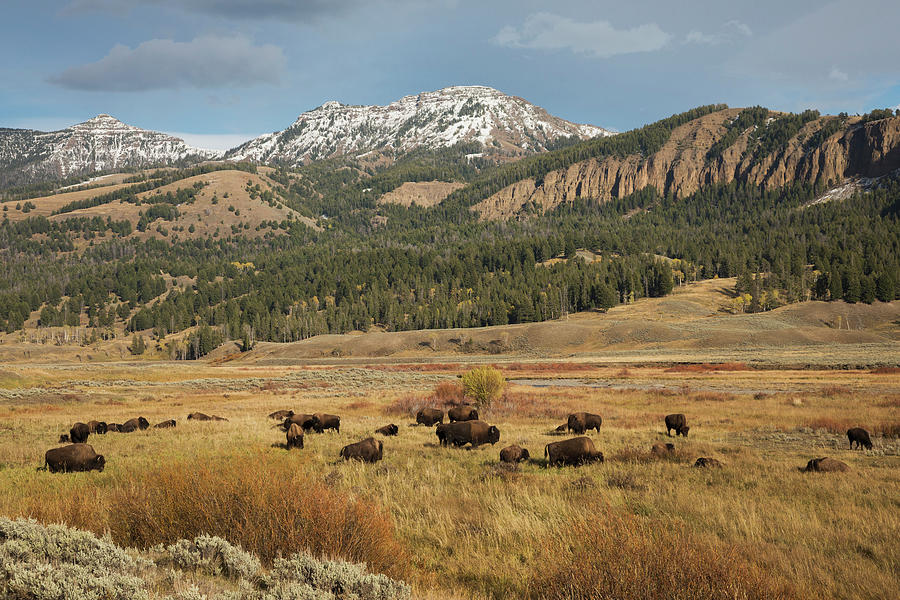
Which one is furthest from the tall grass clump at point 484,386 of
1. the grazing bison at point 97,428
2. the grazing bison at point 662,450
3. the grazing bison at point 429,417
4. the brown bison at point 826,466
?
the grazing bison at point 97,428

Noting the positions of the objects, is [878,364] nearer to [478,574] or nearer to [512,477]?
[512,477]

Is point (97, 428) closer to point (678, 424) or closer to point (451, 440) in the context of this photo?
point (451, 440)

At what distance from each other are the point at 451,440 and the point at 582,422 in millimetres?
5975

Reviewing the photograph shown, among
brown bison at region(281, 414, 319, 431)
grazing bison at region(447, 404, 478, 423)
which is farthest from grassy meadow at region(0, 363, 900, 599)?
brown bison at region(281, 414, 319, 431)

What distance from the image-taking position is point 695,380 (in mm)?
46438

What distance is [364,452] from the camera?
1488cm

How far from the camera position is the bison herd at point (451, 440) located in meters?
13.9

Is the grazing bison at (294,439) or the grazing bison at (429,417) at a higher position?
the grazing bison at (294,439)

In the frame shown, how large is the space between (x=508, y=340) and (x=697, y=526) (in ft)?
324

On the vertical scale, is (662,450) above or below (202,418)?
above

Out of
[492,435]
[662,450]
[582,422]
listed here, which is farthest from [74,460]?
[662,450]

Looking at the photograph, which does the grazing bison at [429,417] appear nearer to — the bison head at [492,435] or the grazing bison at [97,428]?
the bison head at [492,435]

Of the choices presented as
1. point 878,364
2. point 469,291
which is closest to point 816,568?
point 878,364

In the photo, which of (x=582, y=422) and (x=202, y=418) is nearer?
(x=582, y=422)
